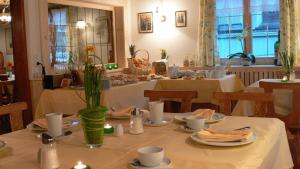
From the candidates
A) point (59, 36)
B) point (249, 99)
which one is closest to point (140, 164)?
point (249, 99)

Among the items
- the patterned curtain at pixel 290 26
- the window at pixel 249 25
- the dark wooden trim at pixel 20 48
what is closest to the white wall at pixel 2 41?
the dark wooden trim at pixel 20 48

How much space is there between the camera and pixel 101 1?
5863 millimetres

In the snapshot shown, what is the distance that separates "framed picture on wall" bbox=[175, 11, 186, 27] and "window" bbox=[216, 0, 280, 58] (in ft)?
1.81

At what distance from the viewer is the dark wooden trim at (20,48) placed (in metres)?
4.57

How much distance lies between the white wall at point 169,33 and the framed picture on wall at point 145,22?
56 mm

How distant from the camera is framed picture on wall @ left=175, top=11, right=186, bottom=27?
239 inches

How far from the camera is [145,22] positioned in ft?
21.1

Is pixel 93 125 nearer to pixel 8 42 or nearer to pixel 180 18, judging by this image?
pixel 180 18

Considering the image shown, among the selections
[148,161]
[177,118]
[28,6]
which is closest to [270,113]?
[177,118]

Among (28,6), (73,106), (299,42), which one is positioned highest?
(28,6)

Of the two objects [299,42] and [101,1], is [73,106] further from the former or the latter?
[299,42]

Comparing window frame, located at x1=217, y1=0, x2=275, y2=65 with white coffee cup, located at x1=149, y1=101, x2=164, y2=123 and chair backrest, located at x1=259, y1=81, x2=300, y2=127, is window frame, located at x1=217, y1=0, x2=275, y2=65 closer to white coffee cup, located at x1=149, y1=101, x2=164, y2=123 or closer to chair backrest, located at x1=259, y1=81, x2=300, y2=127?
chair backrest, located at x1=259, y1=81, x2=300, y2=127

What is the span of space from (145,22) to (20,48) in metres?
2.50

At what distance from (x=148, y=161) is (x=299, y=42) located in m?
4.75
